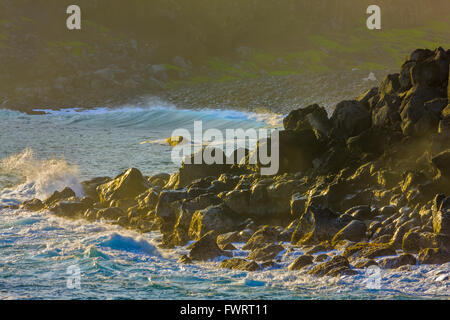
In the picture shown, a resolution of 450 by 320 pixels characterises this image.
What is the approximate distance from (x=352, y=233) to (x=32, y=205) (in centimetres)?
1954

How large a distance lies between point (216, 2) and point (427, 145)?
5309 inches

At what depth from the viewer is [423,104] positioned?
28047mm

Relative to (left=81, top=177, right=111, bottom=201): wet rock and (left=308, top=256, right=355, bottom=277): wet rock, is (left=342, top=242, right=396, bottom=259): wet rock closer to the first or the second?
(left=308, top=256, right=355, bottom=277): wet rock

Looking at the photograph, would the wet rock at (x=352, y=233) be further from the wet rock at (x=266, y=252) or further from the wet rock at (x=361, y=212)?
the wet rock at (x=266, y=252)

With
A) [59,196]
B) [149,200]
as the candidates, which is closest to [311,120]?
[149,200]

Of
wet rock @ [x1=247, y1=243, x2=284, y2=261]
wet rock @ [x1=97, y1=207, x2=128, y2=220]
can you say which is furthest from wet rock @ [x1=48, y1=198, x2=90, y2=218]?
wet rock @ [x1=247, y1=243, x2=284, y2=261]

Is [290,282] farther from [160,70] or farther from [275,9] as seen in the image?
[275,9]

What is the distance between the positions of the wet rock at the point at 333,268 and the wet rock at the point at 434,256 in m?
2.50

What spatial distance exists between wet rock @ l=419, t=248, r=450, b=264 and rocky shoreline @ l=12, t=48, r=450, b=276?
0.04m

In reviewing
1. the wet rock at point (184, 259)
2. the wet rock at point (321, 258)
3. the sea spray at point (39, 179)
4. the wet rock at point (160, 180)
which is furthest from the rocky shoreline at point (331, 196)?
the sea spray at point (39, 179)

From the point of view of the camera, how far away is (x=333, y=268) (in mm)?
20000
